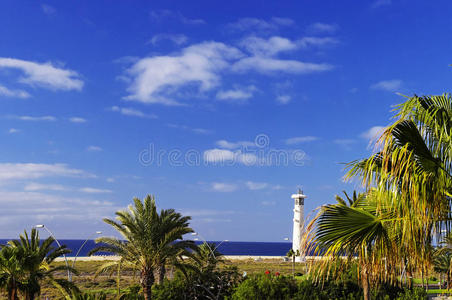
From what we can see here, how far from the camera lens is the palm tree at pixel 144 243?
27.9 m

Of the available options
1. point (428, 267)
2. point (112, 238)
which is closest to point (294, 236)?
point (112, 238)

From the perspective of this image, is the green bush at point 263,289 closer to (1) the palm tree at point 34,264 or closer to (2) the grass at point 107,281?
(2) the grass at point 107,281

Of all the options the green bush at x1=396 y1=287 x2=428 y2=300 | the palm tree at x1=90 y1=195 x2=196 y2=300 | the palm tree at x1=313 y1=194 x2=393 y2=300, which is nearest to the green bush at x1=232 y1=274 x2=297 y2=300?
the palm tree at x1=90 y1=195 x2=196 y2=300

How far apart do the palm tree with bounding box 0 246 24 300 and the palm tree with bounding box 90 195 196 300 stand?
14.1 ft

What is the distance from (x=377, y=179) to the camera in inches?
333

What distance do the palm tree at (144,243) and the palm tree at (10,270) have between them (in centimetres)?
431

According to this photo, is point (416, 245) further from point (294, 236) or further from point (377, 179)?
point (294, 236)

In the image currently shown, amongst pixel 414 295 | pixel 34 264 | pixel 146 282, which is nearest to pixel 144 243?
pixel 146 282

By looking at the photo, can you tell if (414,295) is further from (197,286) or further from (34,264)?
(34,264)

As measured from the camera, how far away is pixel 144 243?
2805 centimetres

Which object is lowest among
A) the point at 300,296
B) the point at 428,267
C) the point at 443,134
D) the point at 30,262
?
the point at 300,296

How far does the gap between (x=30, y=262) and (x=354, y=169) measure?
23505 mm

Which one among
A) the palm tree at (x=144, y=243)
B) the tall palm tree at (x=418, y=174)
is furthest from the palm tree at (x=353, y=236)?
the palm tree at (x=144, y=243)

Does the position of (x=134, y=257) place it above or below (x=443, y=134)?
below
